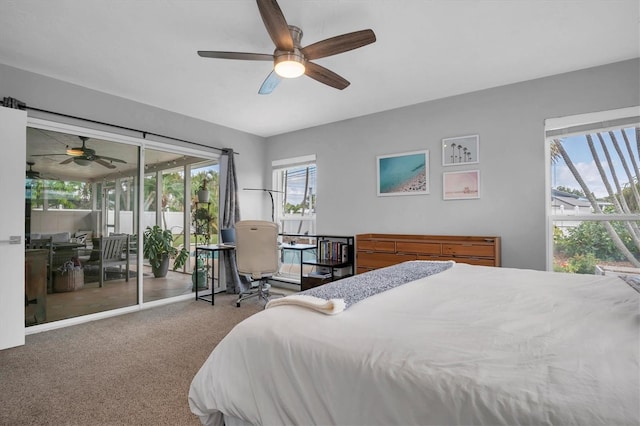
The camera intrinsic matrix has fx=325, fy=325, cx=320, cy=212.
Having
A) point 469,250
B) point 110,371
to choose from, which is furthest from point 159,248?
point 469,250

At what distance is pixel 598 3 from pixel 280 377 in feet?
9.92

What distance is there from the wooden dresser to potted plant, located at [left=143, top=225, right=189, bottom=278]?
99.3 inches

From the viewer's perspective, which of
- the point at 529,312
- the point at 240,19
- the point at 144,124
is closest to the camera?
the point at 529,312

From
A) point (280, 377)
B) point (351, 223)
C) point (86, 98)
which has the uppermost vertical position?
point (86, 98)

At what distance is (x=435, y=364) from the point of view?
0.93m

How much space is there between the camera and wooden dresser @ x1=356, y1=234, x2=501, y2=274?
3.29 meters

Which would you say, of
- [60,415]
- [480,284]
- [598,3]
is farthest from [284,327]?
[598,3]

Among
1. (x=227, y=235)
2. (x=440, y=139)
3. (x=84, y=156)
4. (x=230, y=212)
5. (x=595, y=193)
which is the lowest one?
(x=227, y=235)

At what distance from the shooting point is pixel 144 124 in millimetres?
4039

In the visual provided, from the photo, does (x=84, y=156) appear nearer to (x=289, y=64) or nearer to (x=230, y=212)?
(x=230, y=212)

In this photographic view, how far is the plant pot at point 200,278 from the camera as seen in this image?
470 cm

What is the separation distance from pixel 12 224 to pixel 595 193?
17.7 feet

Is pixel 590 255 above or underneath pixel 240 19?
underneath

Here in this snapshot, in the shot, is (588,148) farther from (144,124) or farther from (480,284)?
(144,124)
